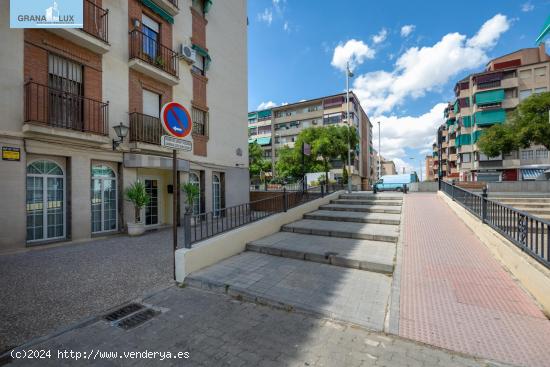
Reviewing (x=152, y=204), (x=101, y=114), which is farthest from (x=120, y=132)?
(x=152, y=204)

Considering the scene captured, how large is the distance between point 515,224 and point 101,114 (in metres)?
11.8

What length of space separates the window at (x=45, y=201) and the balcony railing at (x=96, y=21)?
459 cm

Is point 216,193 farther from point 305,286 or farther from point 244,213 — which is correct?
point 305,286

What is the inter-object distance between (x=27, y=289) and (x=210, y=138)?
10.1 m

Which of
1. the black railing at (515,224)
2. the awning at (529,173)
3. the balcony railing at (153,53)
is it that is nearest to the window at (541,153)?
the awning at (529,173)

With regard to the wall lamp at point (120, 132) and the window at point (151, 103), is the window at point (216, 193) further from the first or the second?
the wall lamp at point (120, 132)

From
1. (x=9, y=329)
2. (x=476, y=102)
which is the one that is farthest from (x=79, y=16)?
(x=476, y=102)

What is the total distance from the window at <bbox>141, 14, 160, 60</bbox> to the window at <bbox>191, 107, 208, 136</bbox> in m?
2.95

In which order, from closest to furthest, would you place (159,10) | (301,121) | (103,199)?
(103,199), (159,10), (301,121)

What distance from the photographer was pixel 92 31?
816 cm

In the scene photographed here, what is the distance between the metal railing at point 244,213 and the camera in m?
5.39

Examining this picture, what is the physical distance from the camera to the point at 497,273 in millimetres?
4293

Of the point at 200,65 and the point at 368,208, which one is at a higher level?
the point at 200,65

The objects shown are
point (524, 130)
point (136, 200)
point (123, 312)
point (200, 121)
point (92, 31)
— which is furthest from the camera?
point (524, 130)
